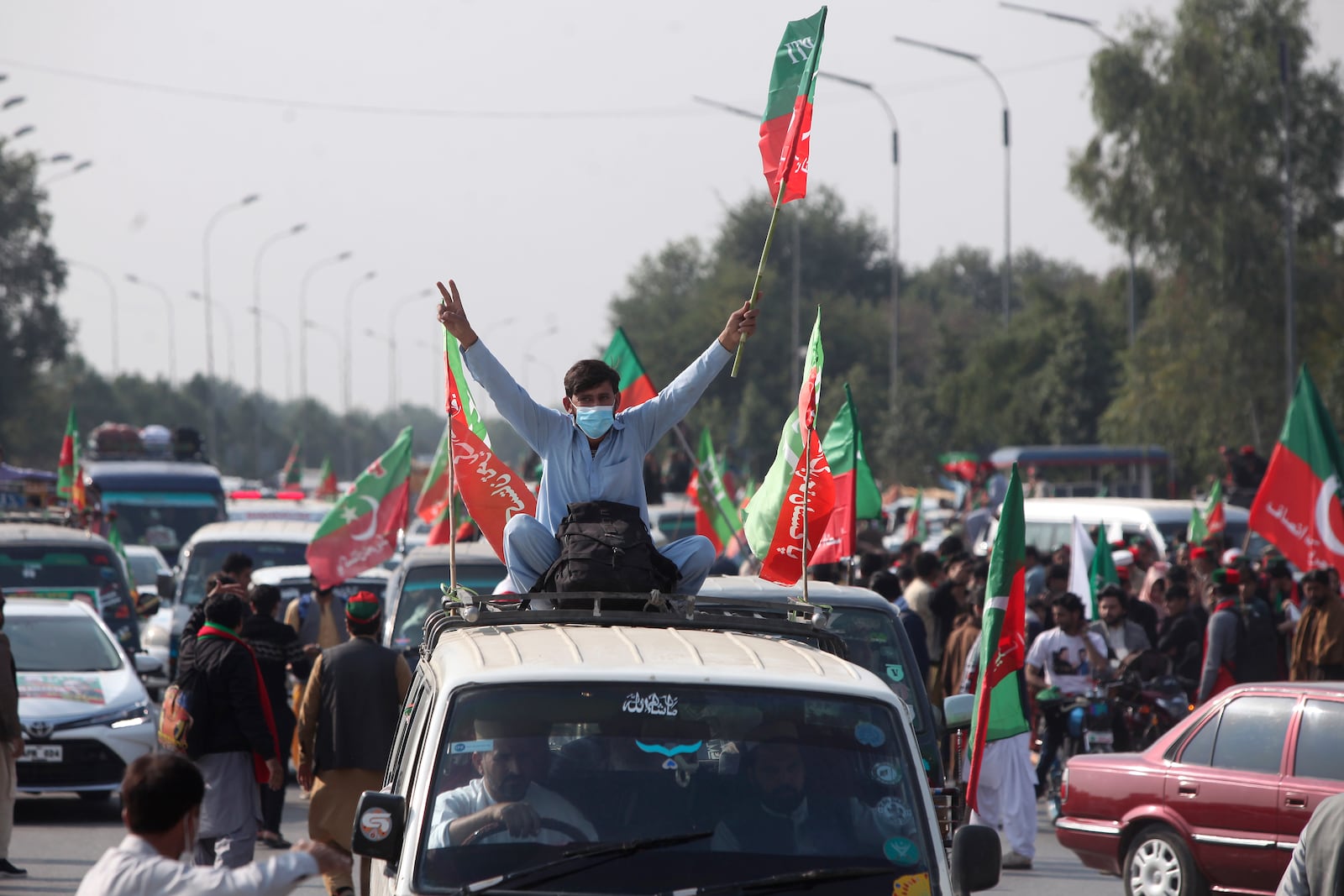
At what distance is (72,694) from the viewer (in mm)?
13000

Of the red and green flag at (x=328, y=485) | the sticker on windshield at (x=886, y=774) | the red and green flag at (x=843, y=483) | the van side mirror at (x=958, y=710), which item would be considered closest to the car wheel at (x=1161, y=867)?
the red and green flag at (x=843, y=483)

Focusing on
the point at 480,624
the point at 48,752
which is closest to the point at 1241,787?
the point at 480,624

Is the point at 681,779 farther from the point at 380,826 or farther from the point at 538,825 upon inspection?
the point at 380,826

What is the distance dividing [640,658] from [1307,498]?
1115 centimetres

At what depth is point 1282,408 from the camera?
133 feet

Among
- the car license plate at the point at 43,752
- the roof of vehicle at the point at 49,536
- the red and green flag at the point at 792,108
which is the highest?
the red and green flag at the point at 792,108

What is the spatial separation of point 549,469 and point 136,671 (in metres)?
8.46

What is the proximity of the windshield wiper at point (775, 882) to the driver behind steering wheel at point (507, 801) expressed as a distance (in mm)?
342

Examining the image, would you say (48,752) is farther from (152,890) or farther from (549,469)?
(152,890)

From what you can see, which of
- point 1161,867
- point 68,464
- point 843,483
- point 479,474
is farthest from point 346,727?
point 68,464

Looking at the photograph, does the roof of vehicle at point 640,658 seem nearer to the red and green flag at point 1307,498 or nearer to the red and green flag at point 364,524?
the red and green flag at point 364,524

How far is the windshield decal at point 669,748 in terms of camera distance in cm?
469

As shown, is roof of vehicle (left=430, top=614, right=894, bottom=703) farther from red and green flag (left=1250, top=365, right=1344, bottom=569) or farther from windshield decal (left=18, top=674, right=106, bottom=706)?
red and green flag (left=1250, top=365, right=1344, bottom=569)

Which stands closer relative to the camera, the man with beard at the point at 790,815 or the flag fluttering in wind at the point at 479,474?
the man with beard at the point at 790,815
